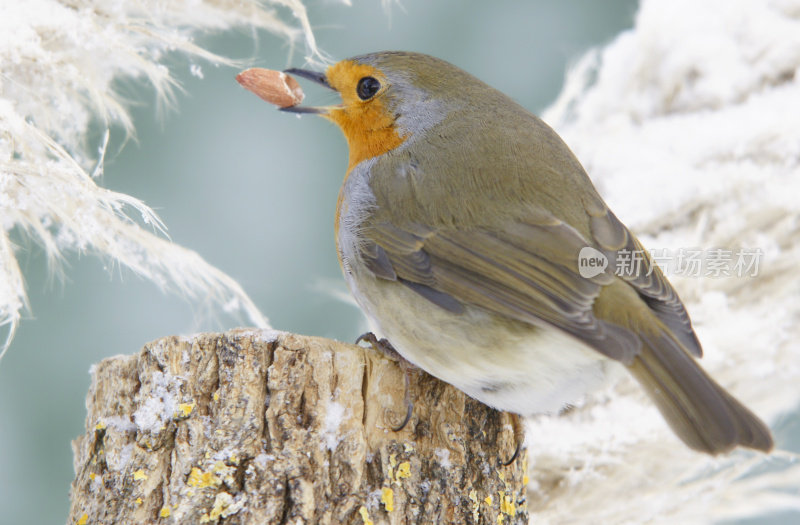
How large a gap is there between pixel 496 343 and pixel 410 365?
0.17 meters

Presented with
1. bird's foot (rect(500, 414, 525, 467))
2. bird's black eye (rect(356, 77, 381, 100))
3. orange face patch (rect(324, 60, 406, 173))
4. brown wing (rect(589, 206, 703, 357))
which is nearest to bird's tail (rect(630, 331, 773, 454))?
brown wing (rect(589, 206, 703, 357))

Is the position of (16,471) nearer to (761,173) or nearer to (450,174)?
(450,174)

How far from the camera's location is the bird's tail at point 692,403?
1.35 metres

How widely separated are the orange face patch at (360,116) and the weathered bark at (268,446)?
60 cm

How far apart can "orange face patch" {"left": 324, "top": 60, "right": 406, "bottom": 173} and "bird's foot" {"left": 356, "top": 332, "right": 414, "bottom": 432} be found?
0.45 meters

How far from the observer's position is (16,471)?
104 inches

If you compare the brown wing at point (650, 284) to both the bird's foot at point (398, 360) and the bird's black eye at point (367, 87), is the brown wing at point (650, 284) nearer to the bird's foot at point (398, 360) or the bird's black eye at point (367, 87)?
the bird's foot at point (398, 360)

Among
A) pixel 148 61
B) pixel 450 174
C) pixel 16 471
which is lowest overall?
pixel 16 471

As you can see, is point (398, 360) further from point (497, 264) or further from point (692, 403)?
point (692, 403)

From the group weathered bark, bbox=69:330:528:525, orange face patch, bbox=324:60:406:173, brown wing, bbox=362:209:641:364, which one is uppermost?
orange face patch, bbox=324:60:406:173

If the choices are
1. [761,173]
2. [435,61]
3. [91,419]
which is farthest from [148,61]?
[761,173]

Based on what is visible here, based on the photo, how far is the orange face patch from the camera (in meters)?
1.86

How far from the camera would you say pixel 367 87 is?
191 centimetres

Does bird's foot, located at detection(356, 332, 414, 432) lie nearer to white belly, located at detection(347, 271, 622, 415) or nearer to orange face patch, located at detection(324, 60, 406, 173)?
white belly, located at detection(347, 271, 622, 415)
